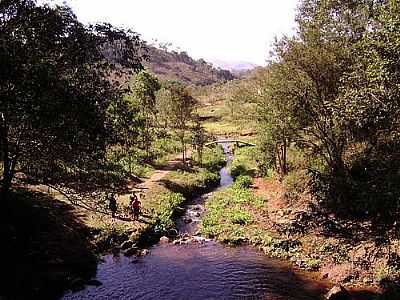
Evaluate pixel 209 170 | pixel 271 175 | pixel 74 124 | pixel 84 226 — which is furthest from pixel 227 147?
pixel 74 124

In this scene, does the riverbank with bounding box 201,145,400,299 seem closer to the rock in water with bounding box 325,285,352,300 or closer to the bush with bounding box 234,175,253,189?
the bush with bounding box 234,175,253,189

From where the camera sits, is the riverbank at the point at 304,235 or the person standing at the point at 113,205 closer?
the riverbank at the point at 304,235

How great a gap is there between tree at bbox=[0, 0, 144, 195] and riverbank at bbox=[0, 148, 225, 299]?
5.33 meters

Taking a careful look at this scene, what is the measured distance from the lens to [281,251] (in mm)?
30250

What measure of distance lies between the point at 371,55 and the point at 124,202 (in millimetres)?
24013

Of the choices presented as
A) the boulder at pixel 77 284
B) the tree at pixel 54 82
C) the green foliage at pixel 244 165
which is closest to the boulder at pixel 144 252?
the boulder at pixel 77 284

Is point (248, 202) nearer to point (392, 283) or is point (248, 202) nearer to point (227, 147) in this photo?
point (392, 283)

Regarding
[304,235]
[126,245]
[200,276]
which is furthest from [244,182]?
[200,276]

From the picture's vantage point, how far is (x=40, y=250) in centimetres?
2692

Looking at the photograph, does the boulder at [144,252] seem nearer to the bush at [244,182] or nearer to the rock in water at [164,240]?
the rock in water at [164,240]

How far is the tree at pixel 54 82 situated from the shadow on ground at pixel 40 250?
514 cm

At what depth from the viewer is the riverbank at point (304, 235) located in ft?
83.4

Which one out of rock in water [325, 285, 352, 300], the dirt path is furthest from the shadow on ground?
rock in water [325, 285, 352, 300]

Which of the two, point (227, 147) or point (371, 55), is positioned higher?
point (371, 55)
